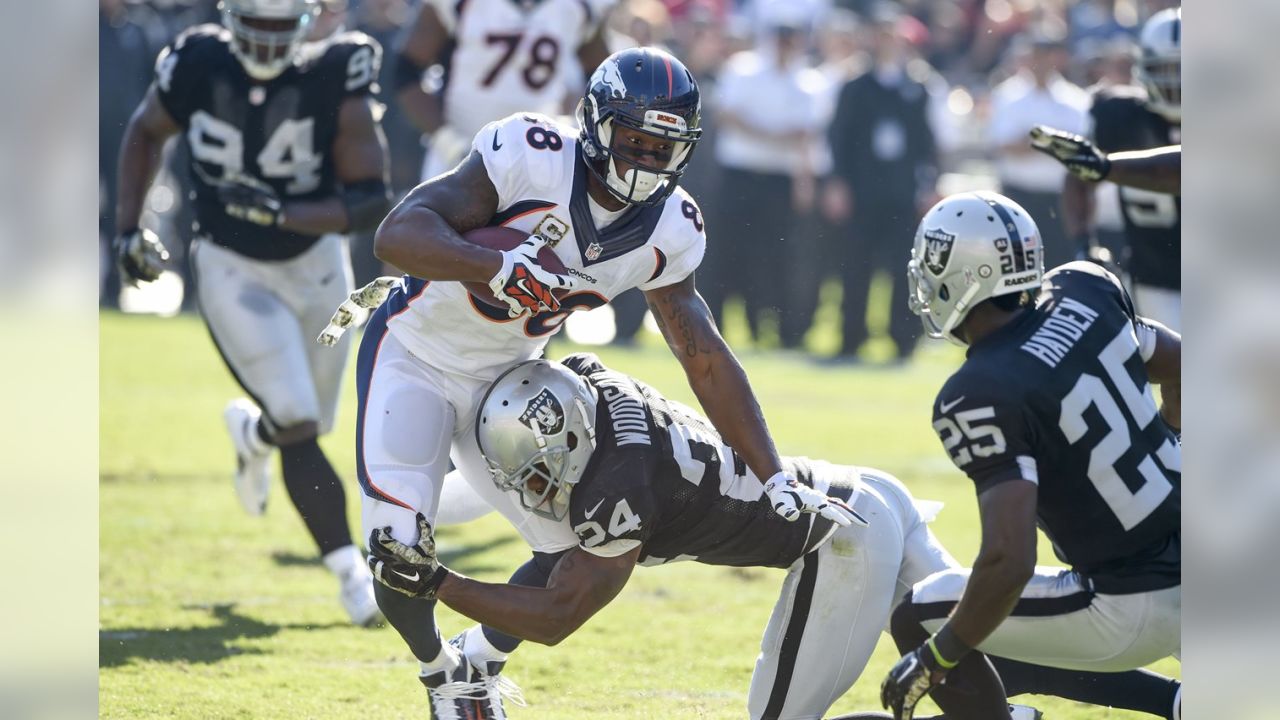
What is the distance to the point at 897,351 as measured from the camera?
11.7m

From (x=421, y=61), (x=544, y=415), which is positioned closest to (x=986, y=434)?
(x=544, y=415)

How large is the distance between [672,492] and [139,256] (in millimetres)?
2447

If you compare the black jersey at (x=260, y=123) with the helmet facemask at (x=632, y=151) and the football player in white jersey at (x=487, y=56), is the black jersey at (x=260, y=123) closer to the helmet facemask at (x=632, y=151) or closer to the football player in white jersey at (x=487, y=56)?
the football player in white jersey at (x=487, y=56)

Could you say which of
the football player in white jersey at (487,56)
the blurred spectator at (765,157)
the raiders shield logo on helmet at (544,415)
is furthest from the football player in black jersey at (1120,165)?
the blurred spectator at (765,157)

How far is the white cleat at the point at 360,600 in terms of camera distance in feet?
16.7

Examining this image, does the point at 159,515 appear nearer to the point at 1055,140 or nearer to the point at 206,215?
the point at 206,215

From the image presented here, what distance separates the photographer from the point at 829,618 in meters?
3.83

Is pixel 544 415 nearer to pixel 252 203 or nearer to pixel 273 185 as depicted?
pixel 252 203

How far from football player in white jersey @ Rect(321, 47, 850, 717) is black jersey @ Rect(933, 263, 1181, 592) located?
1.73ft

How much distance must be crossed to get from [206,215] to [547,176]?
7.63 feet

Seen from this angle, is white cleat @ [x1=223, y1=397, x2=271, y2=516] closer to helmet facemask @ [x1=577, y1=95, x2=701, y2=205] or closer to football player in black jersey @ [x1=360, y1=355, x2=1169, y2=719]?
football player in black jersey @ [x1=360, y1=355, x2=1169, y2=719]

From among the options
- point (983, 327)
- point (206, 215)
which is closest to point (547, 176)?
point (983, 327)
